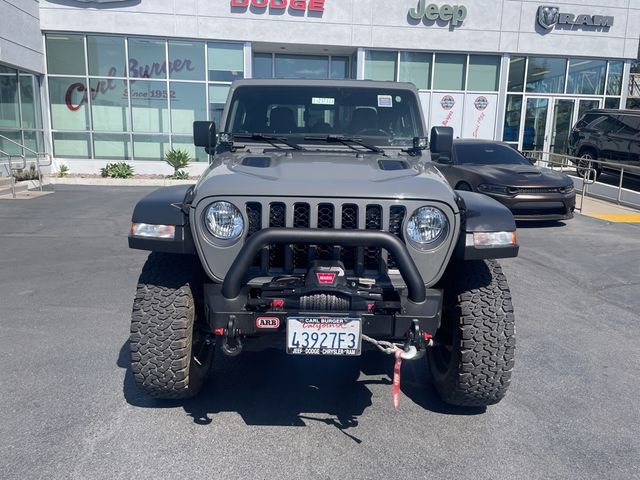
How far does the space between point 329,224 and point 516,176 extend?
7827 mm

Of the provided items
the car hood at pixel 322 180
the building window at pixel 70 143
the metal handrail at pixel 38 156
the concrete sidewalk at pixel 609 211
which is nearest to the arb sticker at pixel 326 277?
the car hood at pixel 322 180

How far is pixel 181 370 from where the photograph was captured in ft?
10.0

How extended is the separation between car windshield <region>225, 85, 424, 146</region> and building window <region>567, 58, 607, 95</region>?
1748 cm

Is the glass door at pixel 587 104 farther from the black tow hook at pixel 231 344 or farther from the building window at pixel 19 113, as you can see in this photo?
the black tow hook at pixel 231 344

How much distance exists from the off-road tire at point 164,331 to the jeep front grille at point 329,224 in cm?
51

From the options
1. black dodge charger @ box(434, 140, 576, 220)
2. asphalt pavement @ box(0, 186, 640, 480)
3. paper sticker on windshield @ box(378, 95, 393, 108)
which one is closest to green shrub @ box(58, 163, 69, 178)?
black dodge charger @ box(434, 140, 576, 220)

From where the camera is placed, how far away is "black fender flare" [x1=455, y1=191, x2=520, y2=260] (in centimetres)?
294

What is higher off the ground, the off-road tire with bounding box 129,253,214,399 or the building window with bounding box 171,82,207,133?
the building window with bounding box 171,82,207,133

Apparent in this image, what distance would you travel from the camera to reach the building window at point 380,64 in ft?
60.1

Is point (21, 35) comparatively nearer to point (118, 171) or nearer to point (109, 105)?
point (109, 105)

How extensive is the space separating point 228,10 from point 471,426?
55.1ft

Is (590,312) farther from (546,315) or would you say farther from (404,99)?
(404,99)

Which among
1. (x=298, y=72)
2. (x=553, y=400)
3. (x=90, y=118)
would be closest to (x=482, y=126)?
(x=298, y=72)

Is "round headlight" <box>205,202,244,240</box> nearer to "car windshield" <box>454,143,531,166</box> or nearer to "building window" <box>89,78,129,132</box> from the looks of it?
"car windshield" <box>454,143,531,166</box>
